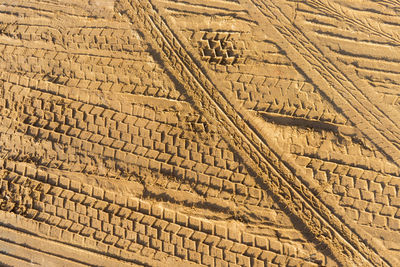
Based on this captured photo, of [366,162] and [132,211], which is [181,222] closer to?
[132,211]

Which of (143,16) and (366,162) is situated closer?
(366,162)

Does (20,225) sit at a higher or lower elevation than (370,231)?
higher

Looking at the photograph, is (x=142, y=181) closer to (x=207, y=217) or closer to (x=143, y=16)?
(x=207, y=217)

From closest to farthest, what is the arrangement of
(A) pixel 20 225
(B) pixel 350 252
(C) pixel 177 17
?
(B) pixel 350 252
(A) pixel 20 225
(C) pixel 177 17

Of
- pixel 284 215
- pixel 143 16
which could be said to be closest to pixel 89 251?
pixel 284 215

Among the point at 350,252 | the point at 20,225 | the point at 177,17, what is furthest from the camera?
the point at 177,17

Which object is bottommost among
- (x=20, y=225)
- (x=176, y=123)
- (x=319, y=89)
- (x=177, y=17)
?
(x=20, y=225)

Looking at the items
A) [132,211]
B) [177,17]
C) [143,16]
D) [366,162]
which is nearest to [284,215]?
[366,162]
